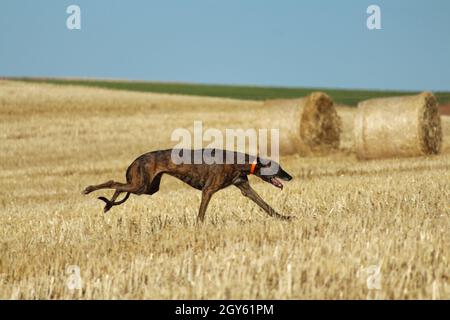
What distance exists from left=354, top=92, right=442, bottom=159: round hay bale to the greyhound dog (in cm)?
1167

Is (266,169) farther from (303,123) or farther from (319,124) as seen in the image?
(319,124)

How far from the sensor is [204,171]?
8.59 metres

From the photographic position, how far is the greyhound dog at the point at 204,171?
8.51 m

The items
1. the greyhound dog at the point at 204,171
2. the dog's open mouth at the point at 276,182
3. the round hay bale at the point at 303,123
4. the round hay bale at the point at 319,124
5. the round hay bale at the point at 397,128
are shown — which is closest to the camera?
the dog's open mouth at the point at 276,182

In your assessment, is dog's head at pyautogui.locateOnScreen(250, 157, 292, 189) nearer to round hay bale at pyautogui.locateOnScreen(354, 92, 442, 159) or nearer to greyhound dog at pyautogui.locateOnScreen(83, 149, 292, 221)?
greyhound dog at pyautogui.locateOnScreen(83, 149, 292, 221)

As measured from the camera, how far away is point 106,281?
554 cm

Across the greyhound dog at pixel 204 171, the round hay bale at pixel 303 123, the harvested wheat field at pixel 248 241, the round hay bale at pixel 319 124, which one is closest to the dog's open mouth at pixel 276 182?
the greyhound dog at pixel 204 171

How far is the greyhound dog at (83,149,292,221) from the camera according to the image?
8.51 meters

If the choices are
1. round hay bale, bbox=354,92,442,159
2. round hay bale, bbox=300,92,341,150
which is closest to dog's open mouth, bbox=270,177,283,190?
round hay bale, bbox=354,92,442,159

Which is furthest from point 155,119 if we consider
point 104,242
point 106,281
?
point 106,281

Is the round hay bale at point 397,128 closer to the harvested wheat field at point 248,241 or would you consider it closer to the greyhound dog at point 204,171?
the harvested wheat field at point 248,241

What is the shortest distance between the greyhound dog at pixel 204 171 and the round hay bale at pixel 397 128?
11669 millimetres

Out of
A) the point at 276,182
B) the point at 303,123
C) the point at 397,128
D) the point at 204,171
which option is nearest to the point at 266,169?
the point at 276,182

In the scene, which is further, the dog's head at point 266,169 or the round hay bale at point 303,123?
the round hay bale at point 303,123
